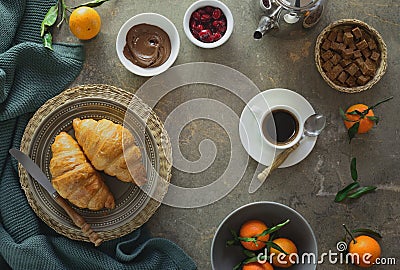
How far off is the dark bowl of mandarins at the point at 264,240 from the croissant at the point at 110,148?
0.27 m

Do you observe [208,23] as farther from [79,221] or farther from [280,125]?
[79,221]

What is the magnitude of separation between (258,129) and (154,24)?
40 centimetres

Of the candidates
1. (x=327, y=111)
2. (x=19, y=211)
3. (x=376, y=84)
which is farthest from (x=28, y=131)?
(x=376, y=84)

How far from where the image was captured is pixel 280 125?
151cm

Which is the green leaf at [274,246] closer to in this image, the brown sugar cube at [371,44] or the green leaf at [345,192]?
the green leaf at [345,192]

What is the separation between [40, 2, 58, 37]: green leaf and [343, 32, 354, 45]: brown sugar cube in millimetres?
785

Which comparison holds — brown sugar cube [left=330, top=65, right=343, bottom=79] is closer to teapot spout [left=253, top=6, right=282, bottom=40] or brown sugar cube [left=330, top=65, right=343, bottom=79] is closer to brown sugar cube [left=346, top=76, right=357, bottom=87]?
brown sugar cube [left=346, top=76, right=357, bottom=87]

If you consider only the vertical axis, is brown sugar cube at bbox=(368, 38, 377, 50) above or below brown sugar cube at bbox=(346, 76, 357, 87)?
above

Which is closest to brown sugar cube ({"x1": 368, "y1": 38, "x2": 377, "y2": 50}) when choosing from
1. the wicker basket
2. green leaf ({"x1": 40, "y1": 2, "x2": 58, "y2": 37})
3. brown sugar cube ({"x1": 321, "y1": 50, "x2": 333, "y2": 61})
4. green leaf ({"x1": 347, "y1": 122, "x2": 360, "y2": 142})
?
the wicker basket

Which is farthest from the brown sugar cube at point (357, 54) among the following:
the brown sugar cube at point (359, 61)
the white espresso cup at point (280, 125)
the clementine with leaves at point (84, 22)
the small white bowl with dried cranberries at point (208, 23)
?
the clementine with leaves at point (84, 22)

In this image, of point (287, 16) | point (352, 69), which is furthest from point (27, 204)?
point (352, 69)

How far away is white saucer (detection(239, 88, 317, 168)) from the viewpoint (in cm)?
150

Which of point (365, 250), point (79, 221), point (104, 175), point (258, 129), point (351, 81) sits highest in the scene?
point (351, 81)

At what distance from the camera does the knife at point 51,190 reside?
1418mm
